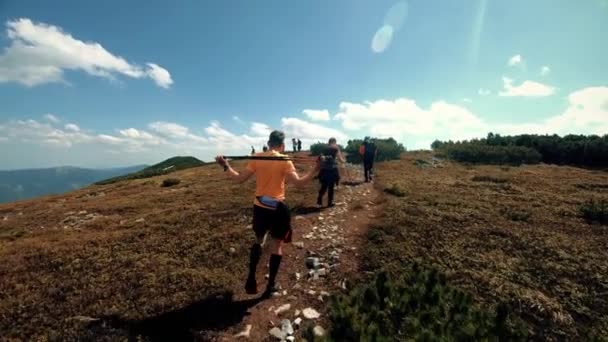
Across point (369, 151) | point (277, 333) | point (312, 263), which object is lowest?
point (277, 333)

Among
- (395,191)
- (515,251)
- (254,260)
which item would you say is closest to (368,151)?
(395,191)

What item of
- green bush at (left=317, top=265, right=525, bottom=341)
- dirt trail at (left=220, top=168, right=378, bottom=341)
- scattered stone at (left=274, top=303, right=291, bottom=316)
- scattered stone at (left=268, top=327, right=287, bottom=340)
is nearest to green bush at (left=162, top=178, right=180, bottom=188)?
dirt trail at (left=220, top=168, right=378, bottom=341)

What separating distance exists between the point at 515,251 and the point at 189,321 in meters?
10.4

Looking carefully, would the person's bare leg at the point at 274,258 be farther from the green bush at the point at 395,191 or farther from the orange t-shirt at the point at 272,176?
the green bush at the point at 395,191

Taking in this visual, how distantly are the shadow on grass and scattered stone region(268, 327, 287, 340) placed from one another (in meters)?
0.81

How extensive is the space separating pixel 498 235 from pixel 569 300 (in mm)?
4422

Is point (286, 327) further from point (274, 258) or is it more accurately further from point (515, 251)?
point (515, 251)

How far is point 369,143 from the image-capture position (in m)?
21.9

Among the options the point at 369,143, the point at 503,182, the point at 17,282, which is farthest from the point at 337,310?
the point at 503,182

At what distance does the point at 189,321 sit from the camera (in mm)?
6488

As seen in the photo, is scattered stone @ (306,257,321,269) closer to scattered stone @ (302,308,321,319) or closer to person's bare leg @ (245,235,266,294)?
scattered stone @ (302,308,321,319)

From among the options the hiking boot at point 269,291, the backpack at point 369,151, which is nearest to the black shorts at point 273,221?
the hiking boot at point 269,291

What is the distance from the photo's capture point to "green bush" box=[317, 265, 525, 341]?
5.09m

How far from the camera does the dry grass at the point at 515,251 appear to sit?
7.08m
